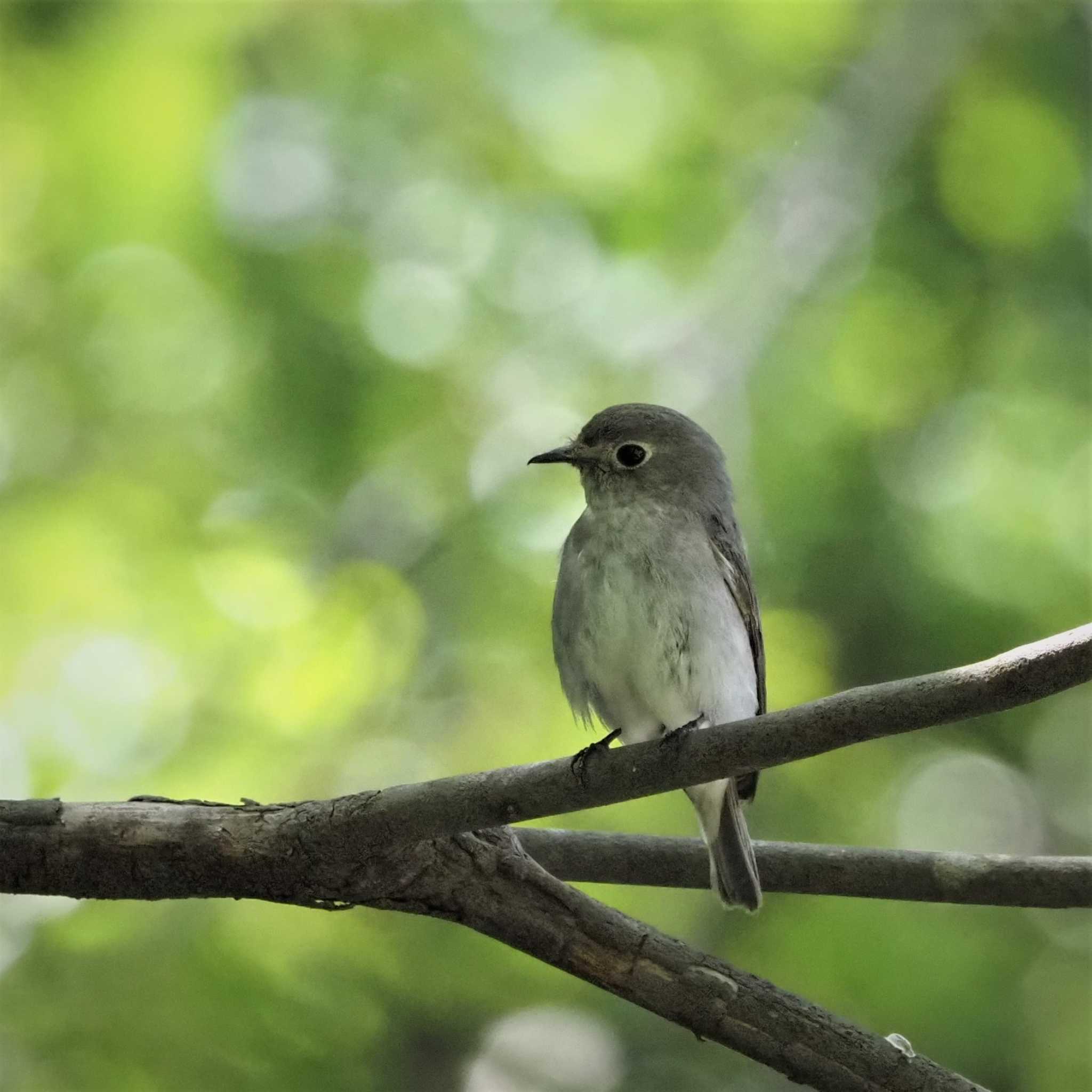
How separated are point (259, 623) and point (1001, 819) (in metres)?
4.35

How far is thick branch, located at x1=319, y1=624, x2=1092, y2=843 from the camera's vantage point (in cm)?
321

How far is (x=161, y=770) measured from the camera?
6.44m

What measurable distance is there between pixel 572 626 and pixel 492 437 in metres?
2.86

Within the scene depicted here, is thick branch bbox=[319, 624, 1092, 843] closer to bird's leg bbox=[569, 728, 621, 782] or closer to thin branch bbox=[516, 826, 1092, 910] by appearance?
bird's leg bbox=[569, 728, 621, 782]

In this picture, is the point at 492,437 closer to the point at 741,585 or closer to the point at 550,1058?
the point at 741,585

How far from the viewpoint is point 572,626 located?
514cm

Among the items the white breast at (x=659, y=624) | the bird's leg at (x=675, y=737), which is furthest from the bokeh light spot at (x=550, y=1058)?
the bird's leg at (x=675, y=737)

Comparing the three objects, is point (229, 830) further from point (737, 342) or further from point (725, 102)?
point (725, 102)

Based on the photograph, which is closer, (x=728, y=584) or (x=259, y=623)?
(x=728, y=584)

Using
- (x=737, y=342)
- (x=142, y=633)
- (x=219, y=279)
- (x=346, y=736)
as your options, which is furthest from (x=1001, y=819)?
(x=219, y=279)

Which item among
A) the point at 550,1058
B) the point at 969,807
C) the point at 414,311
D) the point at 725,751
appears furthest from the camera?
the point at 414,311

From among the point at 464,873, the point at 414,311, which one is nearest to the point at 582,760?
the point at 464,873

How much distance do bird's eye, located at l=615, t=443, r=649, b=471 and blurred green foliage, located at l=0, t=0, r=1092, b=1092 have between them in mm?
1556

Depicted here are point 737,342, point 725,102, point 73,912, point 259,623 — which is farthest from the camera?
point 725,102
